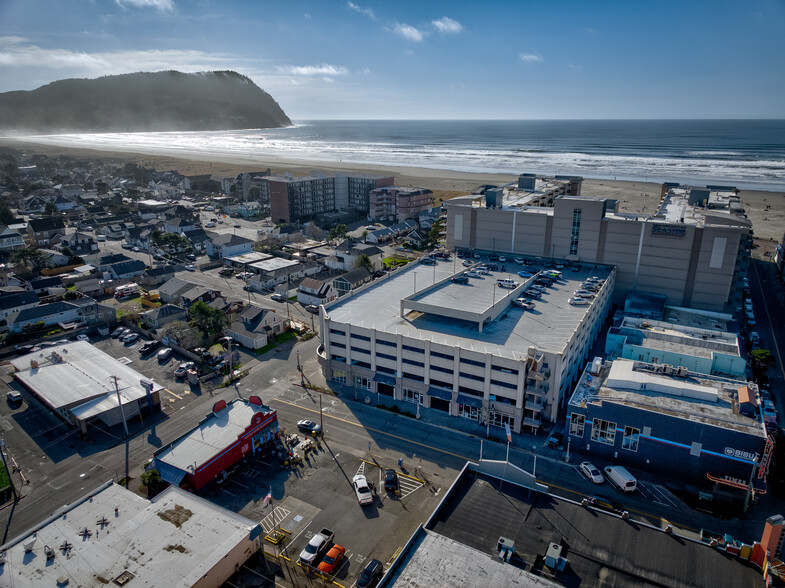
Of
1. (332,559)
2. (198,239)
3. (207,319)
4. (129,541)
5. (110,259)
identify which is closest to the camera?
(129,541)

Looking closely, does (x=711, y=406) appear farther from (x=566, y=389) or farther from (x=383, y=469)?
(x=383, y=469)

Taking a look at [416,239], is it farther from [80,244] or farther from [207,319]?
[80,244]

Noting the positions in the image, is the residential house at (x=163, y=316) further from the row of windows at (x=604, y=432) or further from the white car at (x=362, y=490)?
the row of windows at (x=604, y=432)

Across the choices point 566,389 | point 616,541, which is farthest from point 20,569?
point 566,389

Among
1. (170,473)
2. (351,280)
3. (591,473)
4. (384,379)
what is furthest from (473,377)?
(351,280)

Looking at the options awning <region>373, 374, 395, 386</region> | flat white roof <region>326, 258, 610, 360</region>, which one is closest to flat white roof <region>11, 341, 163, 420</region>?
awning <region>373, 374, 395, 386</region>

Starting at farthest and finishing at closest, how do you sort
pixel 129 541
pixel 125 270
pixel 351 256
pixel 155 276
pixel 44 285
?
pixel 351 256 → pixel 125 270 → pixel 155 276 → pixel 44 285 → pixel 129 541
